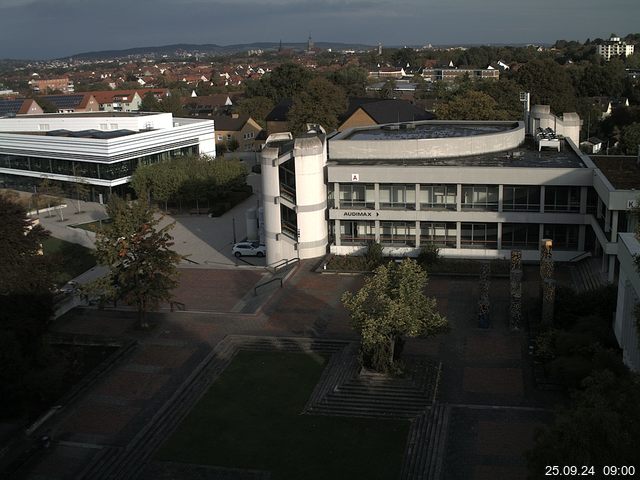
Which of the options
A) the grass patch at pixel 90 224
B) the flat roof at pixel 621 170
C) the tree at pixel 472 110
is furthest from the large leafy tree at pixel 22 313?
the tree at pixel 472 110

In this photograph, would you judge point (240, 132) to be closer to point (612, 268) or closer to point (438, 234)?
point (438, 234)

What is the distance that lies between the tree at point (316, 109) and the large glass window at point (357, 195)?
1428 inches

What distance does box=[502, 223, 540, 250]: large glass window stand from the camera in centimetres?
3753

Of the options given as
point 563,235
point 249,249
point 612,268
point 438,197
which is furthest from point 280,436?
point 249,249

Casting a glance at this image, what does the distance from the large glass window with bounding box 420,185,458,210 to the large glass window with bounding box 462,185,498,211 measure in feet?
1.90

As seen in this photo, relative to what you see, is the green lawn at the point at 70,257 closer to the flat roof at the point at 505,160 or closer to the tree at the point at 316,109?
the flat roof at the point at 505,160

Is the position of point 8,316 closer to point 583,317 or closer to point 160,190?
point 583,317

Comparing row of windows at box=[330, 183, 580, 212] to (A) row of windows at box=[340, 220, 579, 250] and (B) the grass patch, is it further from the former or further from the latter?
(B) the grass patch

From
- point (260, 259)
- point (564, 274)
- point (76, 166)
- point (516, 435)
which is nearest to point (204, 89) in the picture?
point (76, 166)

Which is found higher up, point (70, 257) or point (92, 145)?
point (92, 145)

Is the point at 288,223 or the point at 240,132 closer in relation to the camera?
the point at 288,223

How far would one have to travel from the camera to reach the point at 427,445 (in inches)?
836

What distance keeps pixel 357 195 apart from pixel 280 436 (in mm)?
19646

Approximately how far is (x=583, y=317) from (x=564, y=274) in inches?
342
